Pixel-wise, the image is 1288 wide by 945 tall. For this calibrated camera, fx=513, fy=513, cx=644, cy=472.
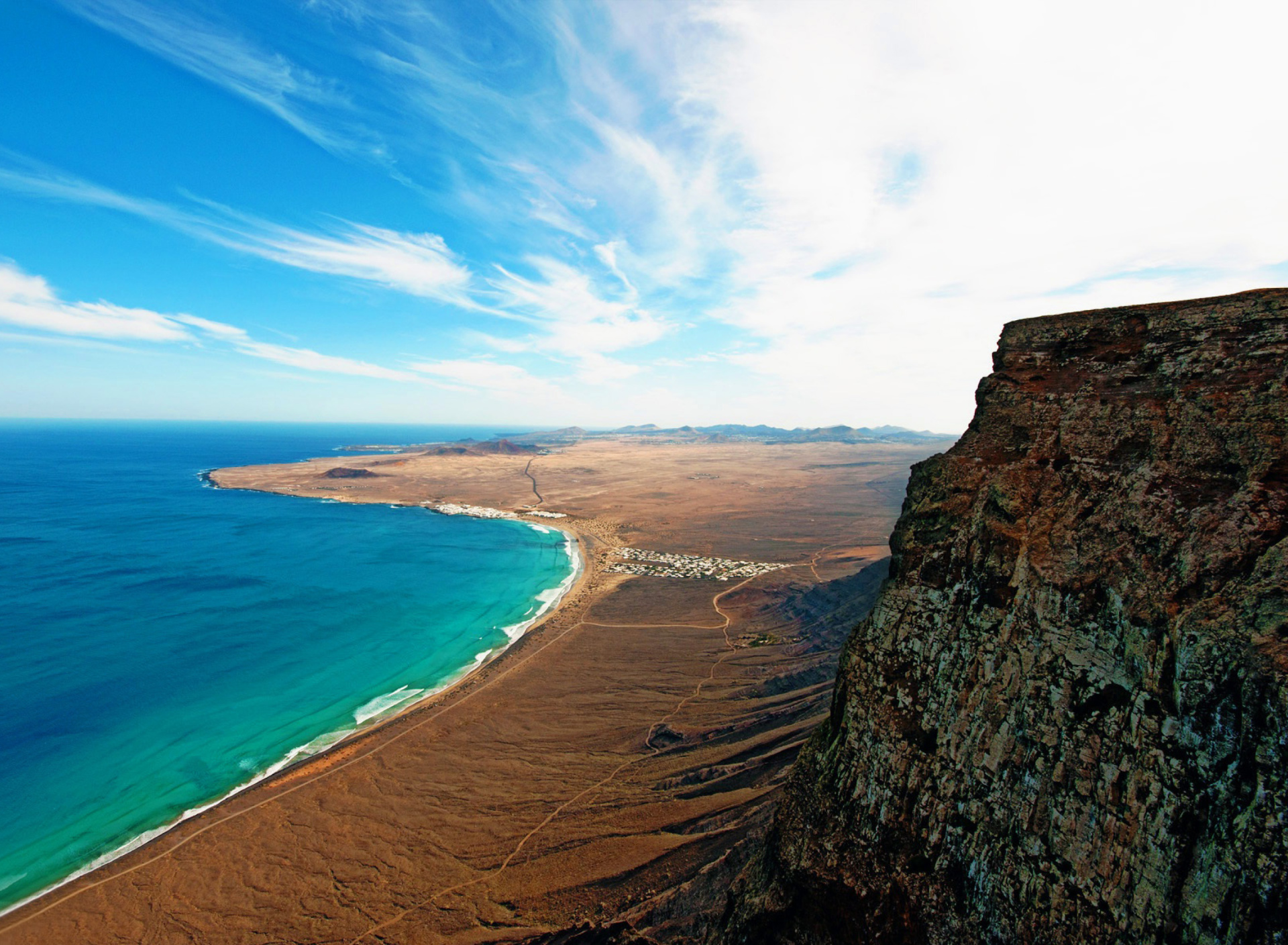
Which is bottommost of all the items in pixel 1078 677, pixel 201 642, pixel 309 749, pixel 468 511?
pixel 309 749

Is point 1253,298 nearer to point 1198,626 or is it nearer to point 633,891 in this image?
point 1198,626

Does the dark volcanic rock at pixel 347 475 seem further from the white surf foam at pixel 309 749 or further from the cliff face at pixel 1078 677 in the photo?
the cliff face at pixel 1078 677

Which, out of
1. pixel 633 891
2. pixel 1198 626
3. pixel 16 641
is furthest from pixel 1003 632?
pixel 16 641

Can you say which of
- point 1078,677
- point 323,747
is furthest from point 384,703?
point 1078,677

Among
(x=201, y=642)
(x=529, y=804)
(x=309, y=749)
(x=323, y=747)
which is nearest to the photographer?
(x=529, y=804)

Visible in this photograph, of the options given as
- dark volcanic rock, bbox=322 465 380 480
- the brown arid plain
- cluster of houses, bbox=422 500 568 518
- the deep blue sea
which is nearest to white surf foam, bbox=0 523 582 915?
the deep blue sea

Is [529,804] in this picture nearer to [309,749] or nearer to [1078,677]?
[309,749]

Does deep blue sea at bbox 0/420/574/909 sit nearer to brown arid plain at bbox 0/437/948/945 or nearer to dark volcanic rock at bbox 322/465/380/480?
brown arid plain at bbox 0/437/948/945

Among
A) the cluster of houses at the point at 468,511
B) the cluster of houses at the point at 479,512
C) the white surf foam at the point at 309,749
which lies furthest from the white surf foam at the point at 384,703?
Result: the cluster of houses at the point at 468,511
